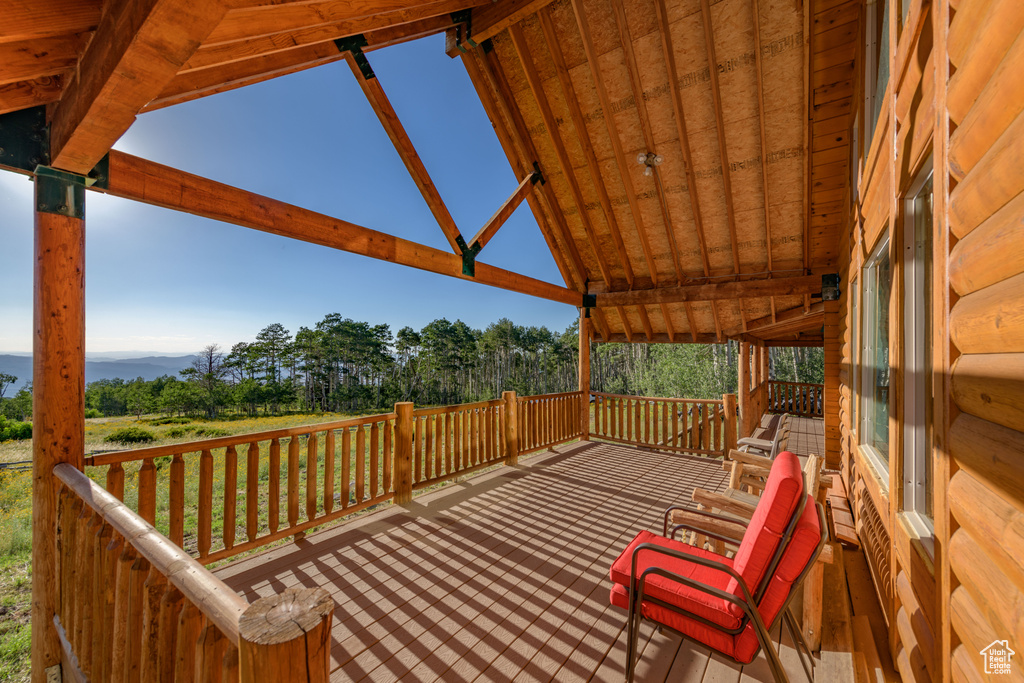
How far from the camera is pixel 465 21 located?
448 cm

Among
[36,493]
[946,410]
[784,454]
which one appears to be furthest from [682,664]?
[36,493]

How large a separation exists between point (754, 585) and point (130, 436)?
3711cm

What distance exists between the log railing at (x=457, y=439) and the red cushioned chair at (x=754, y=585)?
290 cm

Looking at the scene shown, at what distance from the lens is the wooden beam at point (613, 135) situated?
13.6ft

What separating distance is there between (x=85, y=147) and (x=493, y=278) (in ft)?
12.4

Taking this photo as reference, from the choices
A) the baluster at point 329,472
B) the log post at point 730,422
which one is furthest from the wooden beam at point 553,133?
the baluster at point 329,472

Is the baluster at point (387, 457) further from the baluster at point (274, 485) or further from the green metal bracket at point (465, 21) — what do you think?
the green metal bracket at point (465, 21)

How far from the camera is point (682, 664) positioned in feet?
6.84

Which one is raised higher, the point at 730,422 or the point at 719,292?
the point at 719,292

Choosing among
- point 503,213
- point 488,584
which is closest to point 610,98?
point 503,213

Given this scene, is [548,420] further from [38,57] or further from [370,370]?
[370,370]

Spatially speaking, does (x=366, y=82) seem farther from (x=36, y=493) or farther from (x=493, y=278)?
(x=36, y=493)

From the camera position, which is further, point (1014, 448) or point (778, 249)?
A: point (778, 249)

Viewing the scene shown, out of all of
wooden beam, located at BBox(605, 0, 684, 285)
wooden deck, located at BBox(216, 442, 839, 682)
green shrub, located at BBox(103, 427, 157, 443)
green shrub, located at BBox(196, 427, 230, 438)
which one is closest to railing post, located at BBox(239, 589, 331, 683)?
wooden deck, located at BBox(216, 442, 839, 682)
